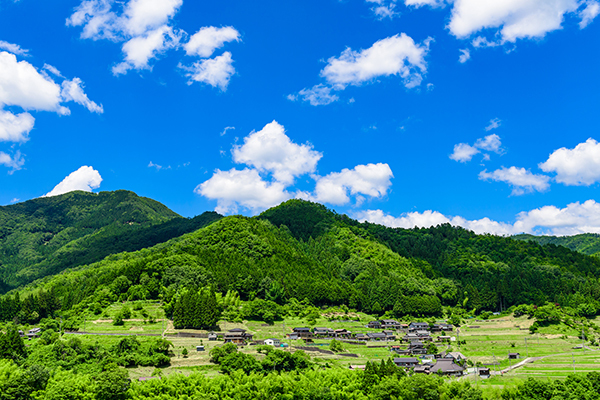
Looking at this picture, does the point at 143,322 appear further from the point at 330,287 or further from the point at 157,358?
the point at 330,287

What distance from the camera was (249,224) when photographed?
136000mm

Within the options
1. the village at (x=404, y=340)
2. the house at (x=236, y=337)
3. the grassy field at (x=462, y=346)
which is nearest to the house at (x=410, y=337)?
the village at (x=404, y=340)

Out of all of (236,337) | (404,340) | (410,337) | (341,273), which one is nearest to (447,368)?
(404,340)

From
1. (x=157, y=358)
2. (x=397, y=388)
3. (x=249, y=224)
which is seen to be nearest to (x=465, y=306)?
(x=249, y=224)

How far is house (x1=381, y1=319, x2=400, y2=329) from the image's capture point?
8925cm

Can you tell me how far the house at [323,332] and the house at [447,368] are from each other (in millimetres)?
23475

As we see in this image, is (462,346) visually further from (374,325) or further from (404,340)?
(374,325)

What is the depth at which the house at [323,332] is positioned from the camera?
7869cm

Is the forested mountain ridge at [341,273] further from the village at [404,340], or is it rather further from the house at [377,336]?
the house at [377,336]

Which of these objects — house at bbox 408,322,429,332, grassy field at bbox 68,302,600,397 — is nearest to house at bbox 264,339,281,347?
grassy field at bbox 68,302,600,397

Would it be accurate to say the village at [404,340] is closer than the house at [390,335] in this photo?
Yes

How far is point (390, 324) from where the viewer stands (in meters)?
90.6

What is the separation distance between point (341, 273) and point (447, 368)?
240ft

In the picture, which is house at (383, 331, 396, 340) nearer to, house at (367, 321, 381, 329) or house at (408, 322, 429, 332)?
house at (408, 322, 429, 332)
